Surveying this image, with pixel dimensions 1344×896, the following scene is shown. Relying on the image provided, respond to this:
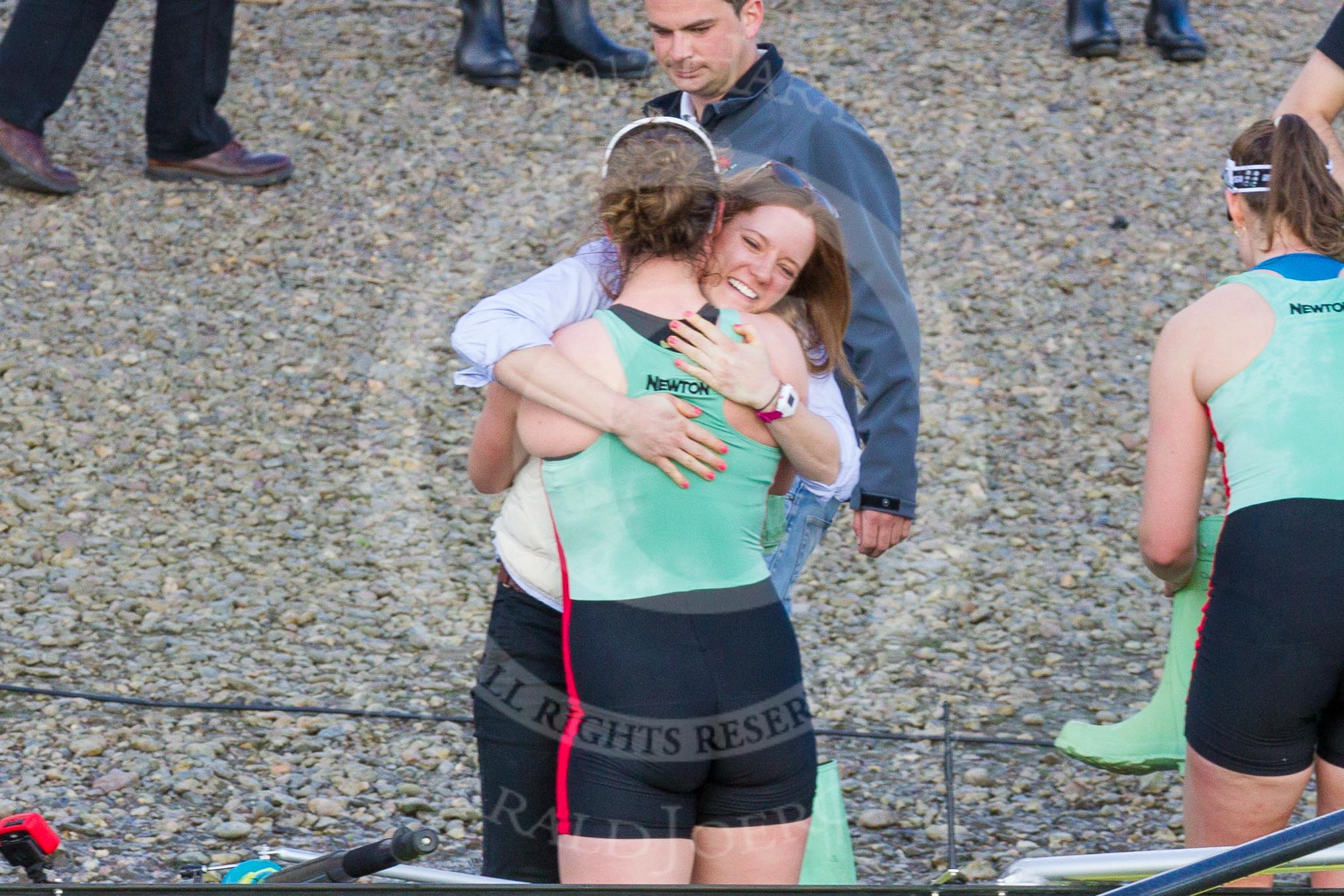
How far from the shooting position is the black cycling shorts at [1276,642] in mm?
2293

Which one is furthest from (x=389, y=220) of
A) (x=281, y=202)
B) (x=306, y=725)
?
(x=306, y=725)

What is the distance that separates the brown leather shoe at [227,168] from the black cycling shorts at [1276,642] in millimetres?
5646

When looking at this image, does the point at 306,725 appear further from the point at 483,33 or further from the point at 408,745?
the point at 483,33

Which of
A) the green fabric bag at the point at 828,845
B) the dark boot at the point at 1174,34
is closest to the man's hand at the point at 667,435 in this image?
the green fabric bag at the point at 828,845

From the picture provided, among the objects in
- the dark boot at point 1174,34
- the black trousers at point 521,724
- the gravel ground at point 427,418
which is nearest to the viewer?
the black trousers at point 521,724

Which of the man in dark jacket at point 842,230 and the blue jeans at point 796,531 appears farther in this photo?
the blue jeans at point 796,531

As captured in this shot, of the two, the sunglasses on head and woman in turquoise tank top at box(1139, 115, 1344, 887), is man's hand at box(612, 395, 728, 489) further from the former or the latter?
woman in turquoise tank top at box(1139, 115, 1344, 887)

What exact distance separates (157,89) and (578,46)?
2318mm

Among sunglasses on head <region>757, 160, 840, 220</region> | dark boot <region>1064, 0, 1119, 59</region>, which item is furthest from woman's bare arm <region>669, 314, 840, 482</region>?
dark boot <region>1064, 0, 1119, 59</region>

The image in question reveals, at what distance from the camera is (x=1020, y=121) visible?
7832 millimetres

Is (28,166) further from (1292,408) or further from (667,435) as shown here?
(1292,408)

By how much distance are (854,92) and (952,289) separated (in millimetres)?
1807

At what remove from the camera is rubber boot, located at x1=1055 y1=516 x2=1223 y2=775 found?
8.50 ft

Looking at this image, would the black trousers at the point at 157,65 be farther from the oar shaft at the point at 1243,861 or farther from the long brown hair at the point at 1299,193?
the oar shaft at the point at 1243,861
